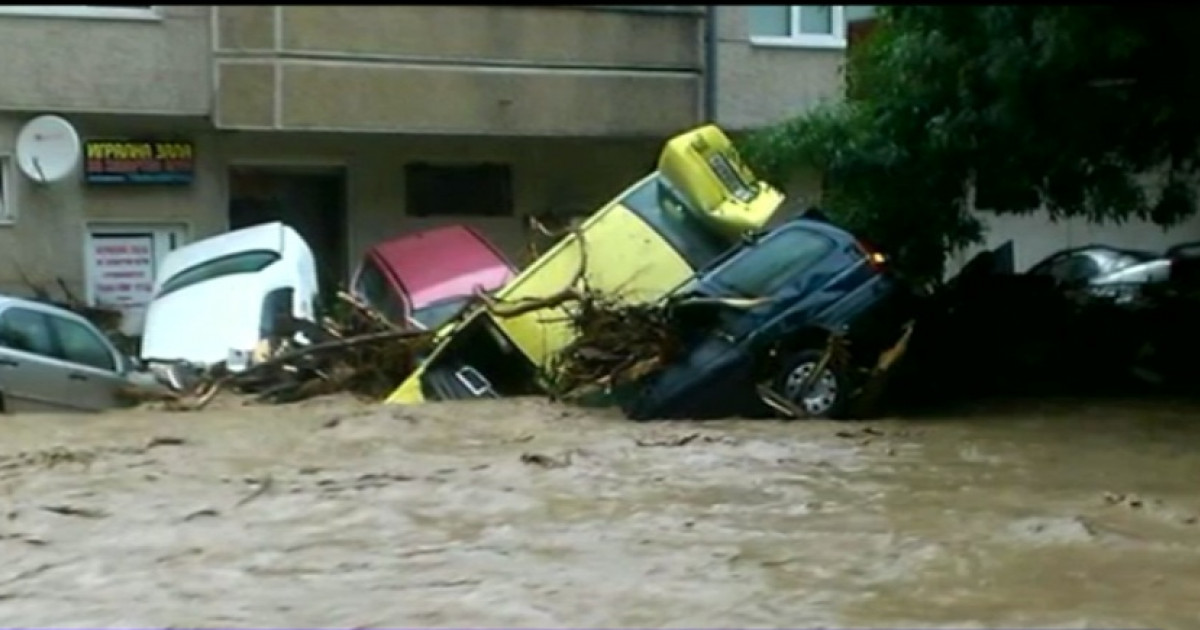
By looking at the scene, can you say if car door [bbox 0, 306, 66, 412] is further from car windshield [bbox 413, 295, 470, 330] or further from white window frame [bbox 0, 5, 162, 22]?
white window frame [bbox 0, 5, 162, 22]

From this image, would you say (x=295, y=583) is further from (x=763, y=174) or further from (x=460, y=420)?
(x=763, y=174)

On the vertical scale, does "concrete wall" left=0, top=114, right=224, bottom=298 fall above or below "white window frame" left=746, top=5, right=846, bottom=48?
below

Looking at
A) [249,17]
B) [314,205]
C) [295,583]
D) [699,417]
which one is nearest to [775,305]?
[699,417]

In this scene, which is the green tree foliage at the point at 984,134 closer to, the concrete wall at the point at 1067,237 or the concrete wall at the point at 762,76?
the concrete wall at the point at 762,76

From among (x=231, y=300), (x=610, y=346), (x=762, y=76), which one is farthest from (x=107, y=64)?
(x=610, y=346)

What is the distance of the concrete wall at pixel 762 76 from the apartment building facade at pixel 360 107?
2 centimetres

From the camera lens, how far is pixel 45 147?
21.4 meters

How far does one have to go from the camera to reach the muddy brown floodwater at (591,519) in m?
9.61

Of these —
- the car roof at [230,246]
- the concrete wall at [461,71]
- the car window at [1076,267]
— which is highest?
the concrete wall at [461,71]

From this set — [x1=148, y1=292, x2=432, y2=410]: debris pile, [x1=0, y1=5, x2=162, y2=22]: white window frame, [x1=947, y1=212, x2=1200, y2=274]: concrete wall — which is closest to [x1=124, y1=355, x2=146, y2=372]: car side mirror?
[x1=148, y1=292, x2=432, y2=410]: debris pile

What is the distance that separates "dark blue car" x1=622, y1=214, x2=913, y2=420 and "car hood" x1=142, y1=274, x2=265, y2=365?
349 centimetres

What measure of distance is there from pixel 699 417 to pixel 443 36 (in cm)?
778

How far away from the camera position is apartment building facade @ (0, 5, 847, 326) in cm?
2167

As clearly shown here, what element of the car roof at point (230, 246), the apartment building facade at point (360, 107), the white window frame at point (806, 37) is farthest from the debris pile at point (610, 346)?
the white window frame at point (806, 37)
